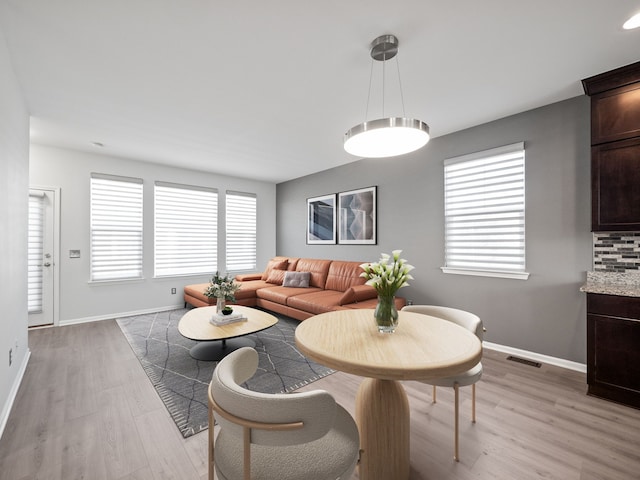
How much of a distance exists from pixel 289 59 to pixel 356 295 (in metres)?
2.72

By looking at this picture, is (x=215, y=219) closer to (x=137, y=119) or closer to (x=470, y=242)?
(x=137, y=119)

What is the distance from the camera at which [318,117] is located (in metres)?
3.31

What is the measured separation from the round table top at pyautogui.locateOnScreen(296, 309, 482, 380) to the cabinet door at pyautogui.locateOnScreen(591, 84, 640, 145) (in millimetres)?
2253

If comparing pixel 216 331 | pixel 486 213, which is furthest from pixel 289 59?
pixel 486 213

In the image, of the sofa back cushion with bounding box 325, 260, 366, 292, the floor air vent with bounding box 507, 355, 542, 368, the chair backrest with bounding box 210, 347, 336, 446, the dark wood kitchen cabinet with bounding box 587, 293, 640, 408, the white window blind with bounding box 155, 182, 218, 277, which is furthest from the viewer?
the white window blind with bounding box 155, 182, 218, 277

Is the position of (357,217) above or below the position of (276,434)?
above

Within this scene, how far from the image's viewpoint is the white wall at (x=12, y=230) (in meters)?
2.05

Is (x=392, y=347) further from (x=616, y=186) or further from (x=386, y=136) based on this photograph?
(x=616, y=186)

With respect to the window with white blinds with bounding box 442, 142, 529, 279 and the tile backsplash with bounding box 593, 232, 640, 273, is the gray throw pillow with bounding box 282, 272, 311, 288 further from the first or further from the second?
the tile backsplash with bounding box 593, 232, 640, 273

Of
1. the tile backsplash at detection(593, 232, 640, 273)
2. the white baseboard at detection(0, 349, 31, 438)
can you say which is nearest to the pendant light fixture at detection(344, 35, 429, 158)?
the tile backsplash at detection(593, 232, 640, 273)

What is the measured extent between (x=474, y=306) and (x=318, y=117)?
2900 mm

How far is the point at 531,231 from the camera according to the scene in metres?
3.07

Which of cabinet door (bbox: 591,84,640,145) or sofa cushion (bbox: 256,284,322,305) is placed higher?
cabinet door (bbox: 591,84,640,145)

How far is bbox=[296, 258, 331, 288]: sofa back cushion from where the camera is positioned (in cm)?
497
